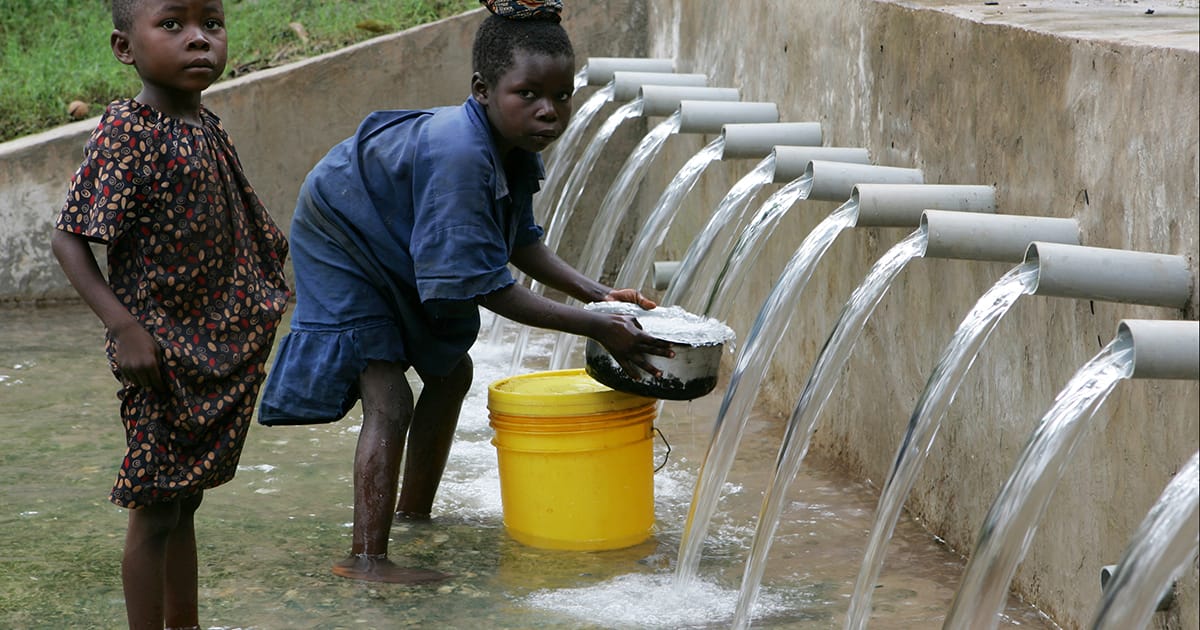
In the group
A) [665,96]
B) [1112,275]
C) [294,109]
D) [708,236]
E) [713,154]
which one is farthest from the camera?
[294,109]

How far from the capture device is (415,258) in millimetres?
3904

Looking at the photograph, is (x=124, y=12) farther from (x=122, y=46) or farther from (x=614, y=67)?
(x=614, y=67)

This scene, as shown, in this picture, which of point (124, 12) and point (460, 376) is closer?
point (124, 12)

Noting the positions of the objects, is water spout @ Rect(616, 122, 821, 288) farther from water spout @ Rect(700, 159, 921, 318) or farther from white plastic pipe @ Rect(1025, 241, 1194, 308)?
white plastic pipe @ Rect(1025, 241, 1194, 308)

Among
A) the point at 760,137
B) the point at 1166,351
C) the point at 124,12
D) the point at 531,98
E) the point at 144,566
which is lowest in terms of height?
the point at 144,566

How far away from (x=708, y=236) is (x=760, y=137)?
39cm

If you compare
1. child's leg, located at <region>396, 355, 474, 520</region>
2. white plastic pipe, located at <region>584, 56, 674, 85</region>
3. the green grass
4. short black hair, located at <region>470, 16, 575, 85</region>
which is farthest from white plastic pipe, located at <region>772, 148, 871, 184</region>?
the green grass

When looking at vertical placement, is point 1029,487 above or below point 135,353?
below

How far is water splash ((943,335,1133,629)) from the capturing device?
283 cm

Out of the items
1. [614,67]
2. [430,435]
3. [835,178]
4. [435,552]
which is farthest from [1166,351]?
[614,67]

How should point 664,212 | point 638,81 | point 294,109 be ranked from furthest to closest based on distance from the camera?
point 294,109
point 638,81
point 664,212

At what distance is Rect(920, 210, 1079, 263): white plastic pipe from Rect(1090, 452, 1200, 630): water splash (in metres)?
0.95

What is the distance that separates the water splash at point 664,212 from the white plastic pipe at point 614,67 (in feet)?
5.67

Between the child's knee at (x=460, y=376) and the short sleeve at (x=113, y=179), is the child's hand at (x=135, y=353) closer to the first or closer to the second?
the short sleeve at (x=113, y=179)
